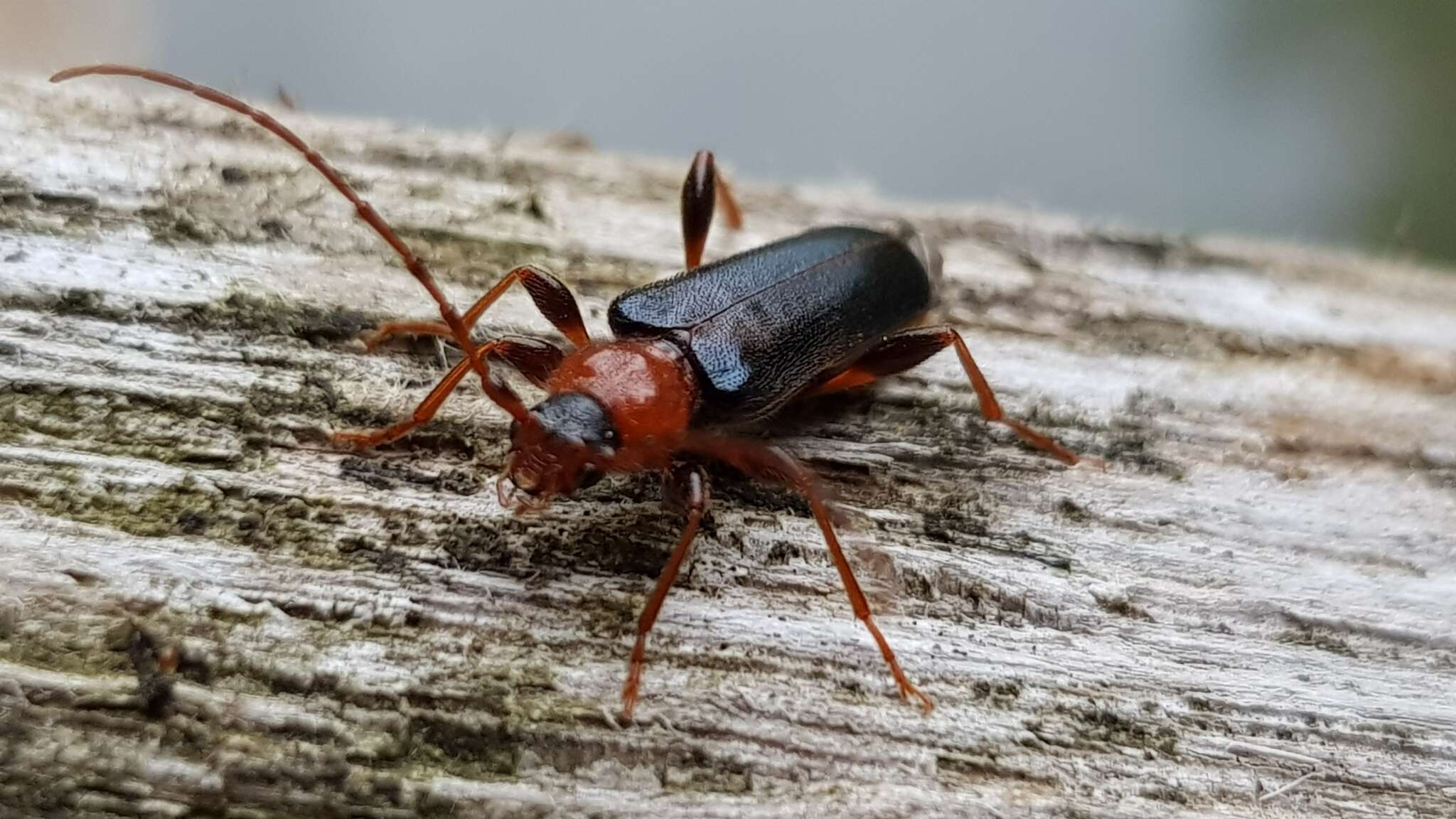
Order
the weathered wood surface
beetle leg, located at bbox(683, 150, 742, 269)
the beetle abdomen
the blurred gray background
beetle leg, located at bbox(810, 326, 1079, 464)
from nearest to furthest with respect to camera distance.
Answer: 1. the weathered wood surface
2. the beetle abdomen
3. beetle leg, located at bbox(810, 326, 1079, 464)
4. beetle leg, located at bbox(683, 150, 742, 269)
5. the blurred gray background

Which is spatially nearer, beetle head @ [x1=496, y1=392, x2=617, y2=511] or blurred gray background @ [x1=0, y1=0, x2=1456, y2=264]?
beetle head @ [x1=496, y1=392, x2=617, y2=511]

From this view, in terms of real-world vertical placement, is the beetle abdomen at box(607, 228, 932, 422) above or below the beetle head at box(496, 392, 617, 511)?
above

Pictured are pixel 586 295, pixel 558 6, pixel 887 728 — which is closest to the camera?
pixel 887 728

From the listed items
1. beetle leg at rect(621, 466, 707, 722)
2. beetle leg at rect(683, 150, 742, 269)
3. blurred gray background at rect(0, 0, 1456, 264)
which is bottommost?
beetle leg at rect(621, 466, 707, 722)

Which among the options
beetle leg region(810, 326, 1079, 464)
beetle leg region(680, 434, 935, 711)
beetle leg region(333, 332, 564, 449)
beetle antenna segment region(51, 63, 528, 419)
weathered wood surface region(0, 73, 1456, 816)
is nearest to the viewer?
weathered wood surface region(0, 73, 1456, 816)

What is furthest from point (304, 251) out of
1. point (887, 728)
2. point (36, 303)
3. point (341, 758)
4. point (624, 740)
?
point (887, 728)

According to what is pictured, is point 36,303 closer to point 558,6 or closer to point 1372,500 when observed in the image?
point 1372,500

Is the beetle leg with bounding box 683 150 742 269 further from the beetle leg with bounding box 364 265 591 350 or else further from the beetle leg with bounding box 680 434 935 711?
the beetle leg with bounding box 680 434 935 711

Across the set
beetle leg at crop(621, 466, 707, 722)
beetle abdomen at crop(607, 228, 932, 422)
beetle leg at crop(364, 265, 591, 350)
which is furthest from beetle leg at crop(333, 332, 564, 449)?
beetle leg at crop(621, 466, 707, 722)
